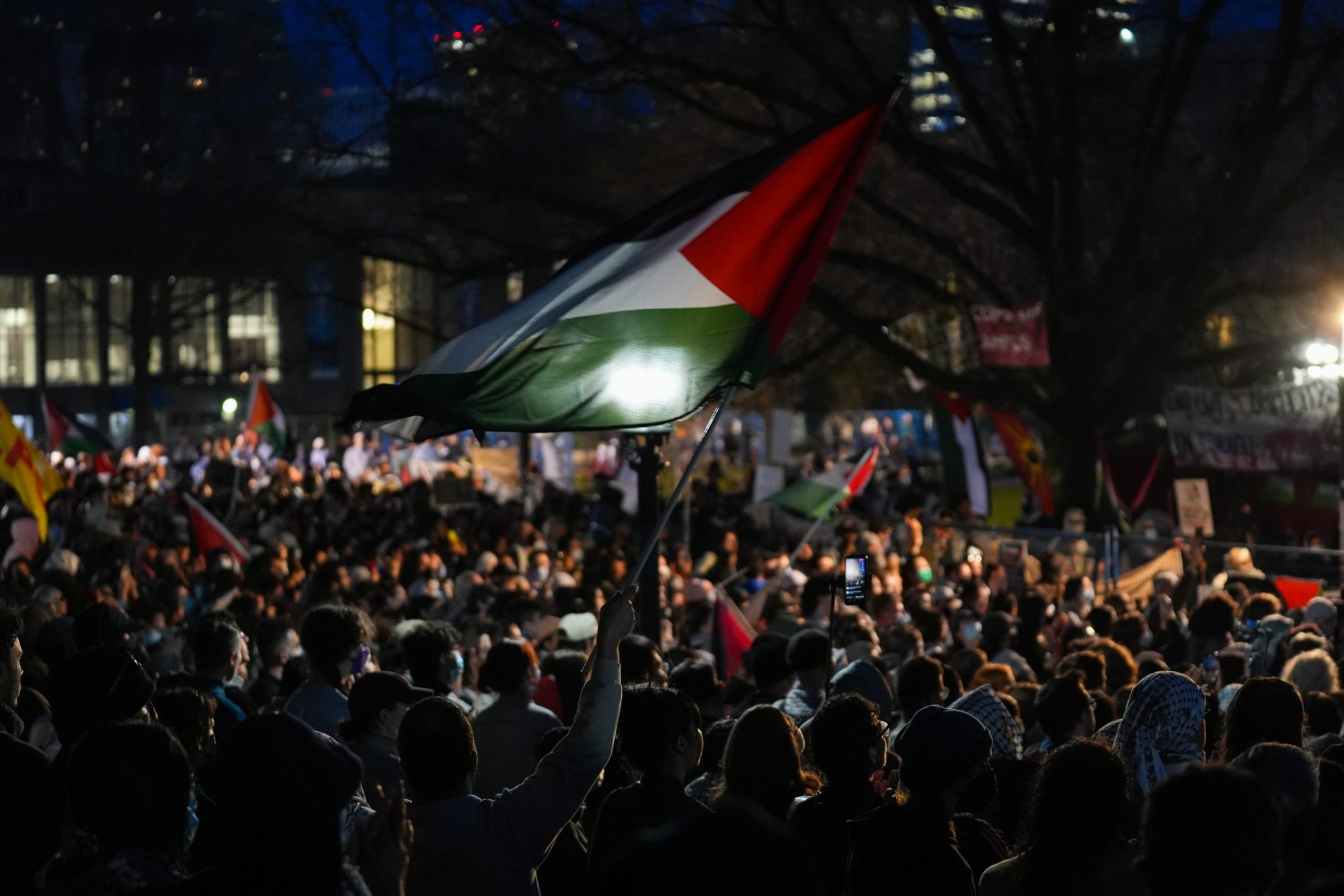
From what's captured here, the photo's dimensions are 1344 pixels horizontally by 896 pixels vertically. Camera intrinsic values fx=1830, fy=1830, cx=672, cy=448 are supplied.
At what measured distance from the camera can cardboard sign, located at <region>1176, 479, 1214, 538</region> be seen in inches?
650

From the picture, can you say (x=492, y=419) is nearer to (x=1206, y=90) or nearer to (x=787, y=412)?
(x=787, y=412)

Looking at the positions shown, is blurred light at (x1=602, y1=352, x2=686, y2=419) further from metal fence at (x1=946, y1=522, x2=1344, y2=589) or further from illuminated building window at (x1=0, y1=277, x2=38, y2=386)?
illuminated building window at (x1=0, y1=277, x2=38, y2=386)

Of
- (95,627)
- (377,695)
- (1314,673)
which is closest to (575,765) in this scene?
(377,695)

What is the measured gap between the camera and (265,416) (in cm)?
2819

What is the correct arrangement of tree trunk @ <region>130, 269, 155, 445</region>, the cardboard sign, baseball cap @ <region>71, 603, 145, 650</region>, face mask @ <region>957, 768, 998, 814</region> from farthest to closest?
1. tree trunk @ <region>130, 269, 155, 445</region>
2. the cardboard sign
3. baseball cap @ <region>71, 603, 145, 650</region>
4. face mask @ <region>957, 768, 998, 814</region>

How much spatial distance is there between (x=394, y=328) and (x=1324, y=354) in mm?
53871

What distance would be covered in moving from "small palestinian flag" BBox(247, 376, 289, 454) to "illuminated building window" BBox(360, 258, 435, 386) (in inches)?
1118

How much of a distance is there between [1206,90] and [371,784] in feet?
112

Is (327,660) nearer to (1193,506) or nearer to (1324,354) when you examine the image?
(1193,506)

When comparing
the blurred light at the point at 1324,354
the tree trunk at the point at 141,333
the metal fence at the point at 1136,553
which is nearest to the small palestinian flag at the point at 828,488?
the metal fence at the point at 1136,553

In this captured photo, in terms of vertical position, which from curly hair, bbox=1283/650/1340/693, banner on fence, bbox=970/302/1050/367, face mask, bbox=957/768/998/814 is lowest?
face mask, bbox=957/768/998/814

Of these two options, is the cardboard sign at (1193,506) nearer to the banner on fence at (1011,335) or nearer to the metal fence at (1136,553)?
the metal fence at (1136,553)

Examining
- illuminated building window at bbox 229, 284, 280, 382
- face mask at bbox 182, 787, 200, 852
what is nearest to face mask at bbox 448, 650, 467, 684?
face mask at bbox 182, 787, 200, 852

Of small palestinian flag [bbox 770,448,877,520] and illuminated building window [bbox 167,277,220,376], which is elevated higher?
illuminated building window [bbox 167,277,220,376]
